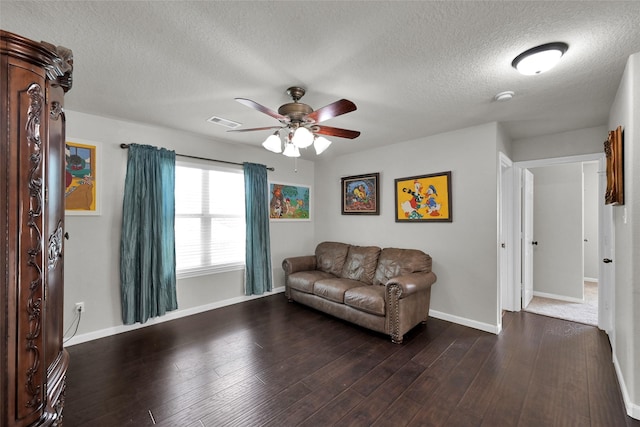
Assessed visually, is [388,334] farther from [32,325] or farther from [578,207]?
[578,207]

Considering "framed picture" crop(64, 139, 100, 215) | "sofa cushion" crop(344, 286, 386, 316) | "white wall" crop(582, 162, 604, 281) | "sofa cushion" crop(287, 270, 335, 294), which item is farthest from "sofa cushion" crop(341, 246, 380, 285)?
"white wall" crop(582, 162, 604, 281)

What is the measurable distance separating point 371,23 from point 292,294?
362 cm

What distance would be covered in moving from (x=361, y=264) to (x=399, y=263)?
0.61m

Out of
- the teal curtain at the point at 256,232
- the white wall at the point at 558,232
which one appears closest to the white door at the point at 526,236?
the white wall at the point at 558,232

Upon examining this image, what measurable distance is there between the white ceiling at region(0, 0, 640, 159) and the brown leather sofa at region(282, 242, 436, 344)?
1882 mm

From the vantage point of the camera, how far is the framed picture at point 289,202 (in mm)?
4730

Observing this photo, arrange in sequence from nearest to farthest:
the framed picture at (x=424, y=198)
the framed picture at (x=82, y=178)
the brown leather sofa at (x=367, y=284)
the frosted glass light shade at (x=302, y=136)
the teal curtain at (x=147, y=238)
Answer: the frosted glass light shade at (x=302, y=136) < the framed picture at (x=82, y=178) < the brown leather sofa at (x=367, y=284) < the teal curtain at (x=147, y=238) < the framed picture at (x=424, y=198)

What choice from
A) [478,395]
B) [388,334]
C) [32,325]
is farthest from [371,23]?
[388,334]

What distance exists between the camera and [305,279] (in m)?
4.00

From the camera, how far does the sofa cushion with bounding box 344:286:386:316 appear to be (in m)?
3.04

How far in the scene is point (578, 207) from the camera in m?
4.27

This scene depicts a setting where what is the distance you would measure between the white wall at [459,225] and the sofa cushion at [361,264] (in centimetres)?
33

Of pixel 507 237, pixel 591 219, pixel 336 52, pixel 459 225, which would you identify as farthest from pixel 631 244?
pixel 591 219

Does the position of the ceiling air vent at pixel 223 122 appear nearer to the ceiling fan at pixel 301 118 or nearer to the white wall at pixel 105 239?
the white wall at pixel 105 239
